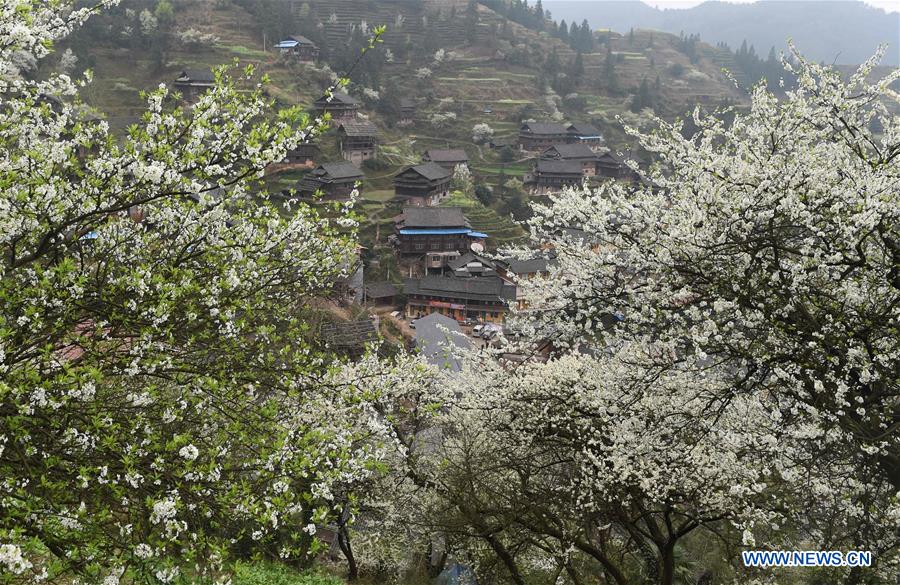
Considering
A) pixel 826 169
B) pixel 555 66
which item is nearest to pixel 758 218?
pixel 826 169

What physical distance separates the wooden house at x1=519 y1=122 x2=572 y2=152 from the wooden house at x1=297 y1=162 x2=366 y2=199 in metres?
30.2

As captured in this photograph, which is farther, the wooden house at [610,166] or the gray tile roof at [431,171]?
the wooden house at [610,166]

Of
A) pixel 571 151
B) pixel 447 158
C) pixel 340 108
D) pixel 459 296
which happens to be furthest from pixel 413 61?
pixel 459 296

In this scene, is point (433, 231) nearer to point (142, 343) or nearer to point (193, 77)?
point (193, 77)

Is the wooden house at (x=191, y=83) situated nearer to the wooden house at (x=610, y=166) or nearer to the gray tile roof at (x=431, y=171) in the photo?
the gray tile roof at (x=431, y=171)

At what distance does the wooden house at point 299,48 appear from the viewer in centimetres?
7950

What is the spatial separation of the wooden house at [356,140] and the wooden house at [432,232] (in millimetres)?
15122

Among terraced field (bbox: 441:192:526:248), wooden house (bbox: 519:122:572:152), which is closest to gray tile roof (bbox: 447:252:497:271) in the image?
terraced field (bbox: 441:192:526:248)

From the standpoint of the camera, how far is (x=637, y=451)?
8602 mm

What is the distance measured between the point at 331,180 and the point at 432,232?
1055 centimetres

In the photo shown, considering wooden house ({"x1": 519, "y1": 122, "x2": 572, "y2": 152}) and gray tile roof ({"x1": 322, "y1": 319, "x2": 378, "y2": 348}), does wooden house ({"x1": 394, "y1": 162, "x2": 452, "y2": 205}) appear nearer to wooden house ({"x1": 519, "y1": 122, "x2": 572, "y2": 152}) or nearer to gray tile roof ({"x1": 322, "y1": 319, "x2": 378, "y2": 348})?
wooden house ({"x1": 519, "y1": 122, "x2": 572, "y2": 152})

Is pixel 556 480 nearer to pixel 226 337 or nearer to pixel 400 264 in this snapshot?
pixel 226 337

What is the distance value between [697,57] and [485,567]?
491ft

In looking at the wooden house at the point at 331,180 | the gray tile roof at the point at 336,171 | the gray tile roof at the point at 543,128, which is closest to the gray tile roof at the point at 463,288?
the wooden house at the point at 331,180
